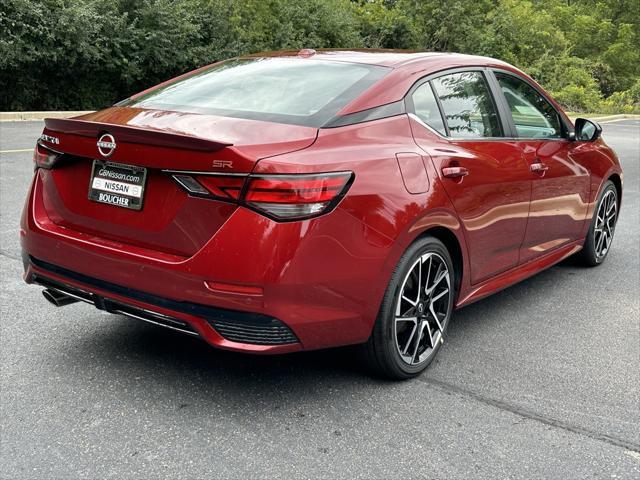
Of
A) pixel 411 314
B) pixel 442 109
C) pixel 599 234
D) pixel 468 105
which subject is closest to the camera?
pixel 411 314

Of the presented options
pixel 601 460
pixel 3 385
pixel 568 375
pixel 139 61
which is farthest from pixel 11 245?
pixel 139 61

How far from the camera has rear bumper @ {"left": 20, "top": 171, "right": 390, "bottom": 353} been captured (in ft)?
9.64

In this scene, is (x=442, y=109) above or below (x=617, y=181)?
above

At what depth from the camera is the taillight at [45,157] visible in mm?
3498

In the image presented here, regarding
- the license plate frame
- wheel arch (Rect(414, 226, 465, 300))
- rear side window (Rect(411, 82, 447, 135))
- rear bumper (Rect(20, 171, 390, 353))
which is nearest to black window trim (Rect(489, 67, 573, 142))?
rear side window (Rect(411, 82, 447, 135))

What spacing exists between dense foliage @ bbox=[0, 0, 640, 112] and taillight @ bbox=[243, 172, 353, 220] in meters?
15.7

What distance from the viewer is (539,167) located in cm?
462

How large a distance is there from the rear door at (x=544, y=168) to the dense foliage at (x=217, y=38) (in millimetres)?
14680

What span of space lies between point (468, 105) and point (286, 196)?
171 centimetres

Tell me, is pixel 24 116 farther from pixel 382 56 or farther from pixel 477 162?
pixel 477 162

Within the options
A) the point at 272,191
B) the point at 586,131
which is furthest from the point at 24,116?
the point at 272,191

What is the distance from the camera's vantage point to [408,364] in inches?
144

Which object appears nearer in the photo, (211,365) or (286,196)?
(286,196)

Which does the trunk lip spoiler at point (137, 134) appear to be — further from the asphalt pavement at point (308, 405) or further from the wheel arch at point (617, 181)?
the wheel arch at point (617, 181)
